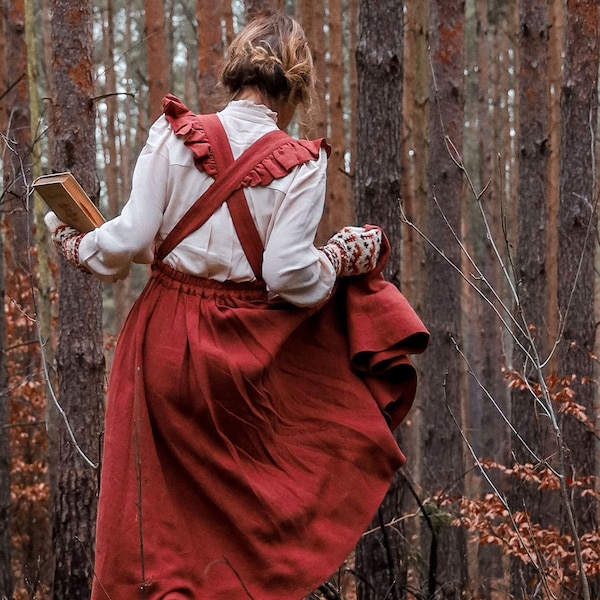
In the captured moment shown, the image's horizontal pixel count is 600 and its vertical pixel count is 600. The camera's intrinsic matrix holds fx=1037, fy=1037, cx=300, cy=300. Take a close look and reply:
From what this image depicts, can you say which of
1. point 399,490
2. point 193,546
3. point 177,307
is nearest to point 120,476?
point 193,546

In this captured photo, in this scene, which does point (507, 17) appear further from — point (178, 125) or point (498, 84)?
point (178, 125)

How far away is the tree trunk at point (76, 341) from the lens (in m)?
5.78

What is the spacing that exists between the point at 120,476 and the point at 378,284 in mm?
1114

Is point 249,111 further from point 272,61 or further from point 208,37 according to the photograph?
point 208,37

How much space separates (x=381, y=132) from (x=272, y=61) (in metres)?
2.38

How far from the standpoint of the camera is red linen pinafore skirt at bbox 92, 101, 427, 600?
3186 millimetres

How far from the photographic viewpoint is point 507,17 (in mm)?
21578

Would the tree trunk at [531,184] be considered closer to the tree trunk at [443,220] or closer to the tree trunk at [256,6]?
the tree trunk at [443,220]

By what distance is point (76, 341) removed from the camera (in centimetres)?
590

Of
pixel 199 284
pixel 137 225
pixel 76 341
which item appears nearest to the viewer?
pixel 137 225

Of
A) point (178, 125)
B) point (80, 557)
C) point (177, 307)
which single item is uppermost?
point (178, 125)

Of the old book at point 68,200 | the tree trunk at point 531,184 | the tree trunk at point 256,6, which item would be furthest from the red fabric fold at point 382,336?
the tree trunk at point 531,184

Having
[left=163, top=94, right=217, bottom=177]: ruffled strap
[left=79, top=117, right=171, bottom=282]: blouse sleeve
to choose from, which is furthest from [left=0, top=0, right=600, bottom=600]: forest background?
[left=79, top=117, right=171, bottom=282]: blouse sleeve

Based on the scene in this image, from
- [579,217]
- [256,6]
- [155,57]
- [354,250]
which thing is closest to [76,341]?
[354,250]
